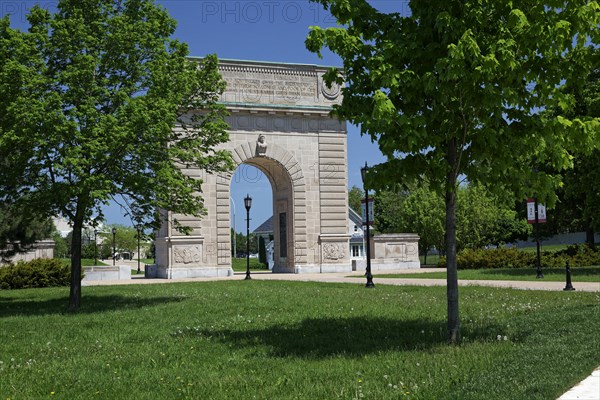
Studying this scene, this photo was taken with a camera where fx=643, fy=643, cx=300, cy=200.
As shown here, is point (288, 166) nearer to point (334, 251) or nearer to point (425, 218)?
point (334, 251)

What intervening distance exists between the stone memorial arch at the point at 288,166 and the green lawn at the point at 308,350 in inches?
874

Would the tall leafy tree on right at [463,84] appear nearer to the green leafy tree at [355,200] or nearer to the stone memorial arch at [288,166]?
the stone memorial arch at [288,166]

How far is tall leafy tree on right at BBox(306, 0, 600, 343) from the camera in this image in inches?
359

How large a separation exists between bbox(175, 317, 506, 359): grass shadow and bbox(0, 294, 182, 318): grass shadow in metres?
6.44

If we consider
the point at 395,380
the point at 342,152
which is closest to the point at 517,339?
the point at 395,380

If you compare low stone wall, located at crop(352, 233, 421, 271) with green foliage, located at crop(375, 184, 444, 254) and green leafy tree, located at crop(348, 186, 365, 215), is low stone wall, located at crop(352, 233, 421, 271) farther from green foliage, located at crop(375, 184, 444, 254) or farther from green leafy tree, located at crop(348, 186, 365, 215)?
green leafy tree, located at crop(348, 186, 365, 215)

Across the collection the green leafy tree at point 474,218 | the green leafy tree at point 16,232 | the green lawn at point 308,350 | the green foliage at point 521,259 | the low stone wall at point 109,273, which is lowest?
the green lawn at point 308,350

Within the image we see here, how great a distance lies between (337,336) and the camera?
11148 mm

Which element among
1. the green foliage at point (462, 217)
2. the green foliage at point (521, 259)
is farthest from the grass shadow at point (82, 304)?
the green foliage at point (462, 217)

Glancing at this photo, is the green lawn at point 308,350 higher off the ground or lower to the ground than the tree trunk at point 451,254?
lower

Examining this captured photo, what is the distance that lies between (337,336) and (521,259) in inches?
1154

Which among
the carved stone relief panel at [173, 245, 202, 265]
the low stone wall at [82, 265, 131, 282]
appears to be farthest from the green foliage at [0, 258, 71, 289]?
the carved stone relief panel at [173, 245, 202, 265]

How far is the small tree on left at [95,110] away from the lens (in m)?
16.2

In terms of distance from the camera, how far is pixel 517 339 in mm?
10125
